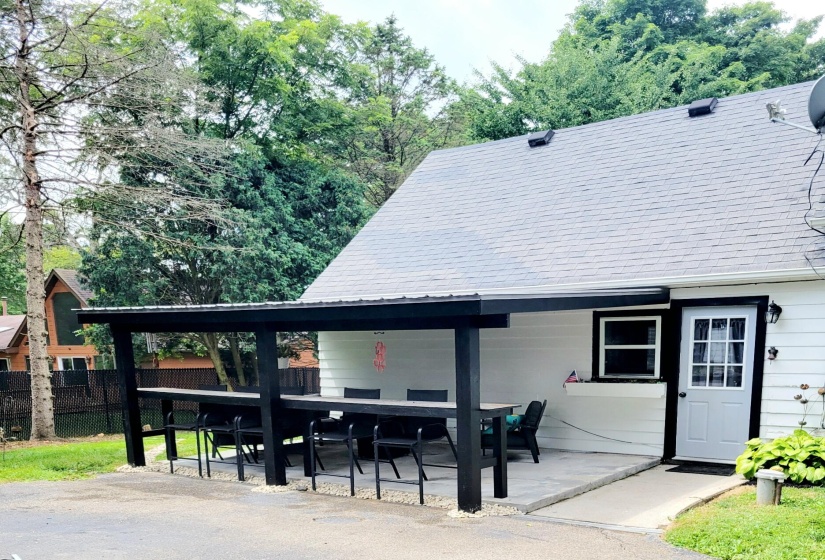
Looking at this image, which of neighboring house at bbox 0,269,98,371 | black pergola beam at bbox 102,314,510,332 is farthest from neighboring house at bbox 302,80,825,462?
neighboring house at bbox 0,269,98,371

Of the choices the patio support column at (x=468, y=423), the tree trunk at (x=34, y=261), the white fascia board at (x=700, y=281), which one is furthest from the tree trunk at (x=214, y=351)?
the patio support column at (x=468, y=423)

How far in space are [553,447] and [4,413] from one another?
11053mm

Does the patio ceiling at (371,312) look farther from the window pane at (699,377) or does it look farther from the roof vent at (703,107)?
the roof vent at (703,107)

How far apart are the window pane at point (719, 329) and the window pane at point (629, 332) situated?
2.29ft

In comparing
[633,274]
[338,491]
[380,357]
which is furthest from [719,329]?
[380,357]

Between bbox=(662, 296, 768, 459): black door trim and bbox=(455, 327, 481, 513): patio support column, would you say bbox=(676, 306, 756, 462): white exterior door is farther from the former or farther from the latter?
bbox=(455, 327, 481, 513): patio support column

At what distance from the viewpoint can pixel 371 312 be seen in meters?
6.45

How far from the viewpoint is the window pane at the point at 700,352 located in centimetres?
782

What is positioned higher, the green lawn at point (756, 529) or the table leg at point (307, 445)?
the green lawn at point (756, 529)

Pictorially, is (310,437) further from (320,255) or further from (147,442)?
(320,255)

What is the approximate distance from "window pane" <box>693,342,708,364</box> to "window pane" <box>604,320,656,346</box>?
0.51 metres

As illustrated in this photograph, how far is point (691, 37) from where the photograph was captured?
25.0 m

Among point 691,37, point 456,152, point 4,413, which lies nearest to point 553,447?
point 456,152

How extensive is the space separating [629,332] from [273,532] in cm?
516
